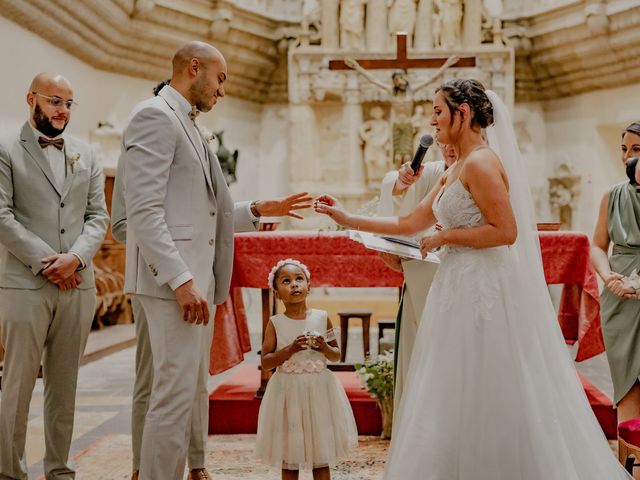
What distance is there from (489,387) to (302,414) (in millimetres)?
930

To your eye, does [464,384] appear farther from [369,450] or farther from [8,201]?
[8,201]

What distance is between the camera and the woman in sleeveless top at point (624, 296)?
3.83 metres

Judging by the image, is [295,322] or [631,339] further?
[631,339]

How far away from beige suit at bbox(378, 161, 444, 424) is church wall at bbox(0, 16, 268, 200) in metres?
4.83

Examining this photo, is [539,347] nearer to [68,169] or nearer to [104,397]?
[68,169]

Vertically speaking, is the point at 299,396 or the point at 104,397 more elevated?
the point at 299,396

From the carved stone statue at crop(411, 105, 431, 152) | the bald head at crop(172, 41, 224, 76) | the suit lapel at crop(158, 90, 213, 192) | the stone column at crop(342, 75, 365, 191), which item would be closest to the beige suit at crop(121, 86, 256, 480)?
the suit lapel at crop(158, 90, 213, 192)

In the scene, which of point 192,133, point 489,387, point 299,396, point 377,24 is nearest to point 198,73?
point 192,133

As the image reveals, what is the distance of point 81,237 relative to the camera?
138 inches

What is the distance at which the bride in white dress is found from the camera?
2799 mm

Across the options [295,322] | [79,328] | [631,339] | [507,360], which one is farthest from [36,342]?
[631,339]

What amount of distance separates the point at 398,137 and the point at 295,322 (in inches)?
293

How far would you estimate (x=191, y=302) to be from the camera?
107 inches

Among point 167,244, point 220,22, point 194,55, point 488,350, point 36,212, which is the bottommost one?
point 488,350
